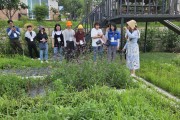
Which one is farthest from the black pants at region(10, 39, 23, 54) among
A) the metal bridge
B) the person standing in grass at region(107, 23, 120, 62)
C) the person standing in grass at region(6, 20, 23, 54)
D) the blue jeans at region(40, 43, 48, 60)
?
the person standing in grass at region(107, 23, 120, 62)

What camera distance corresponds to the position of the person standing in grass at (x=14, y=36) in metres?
10.9

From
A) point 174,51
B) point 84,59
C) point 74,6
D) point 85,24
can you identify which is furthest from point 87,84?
point 74,6

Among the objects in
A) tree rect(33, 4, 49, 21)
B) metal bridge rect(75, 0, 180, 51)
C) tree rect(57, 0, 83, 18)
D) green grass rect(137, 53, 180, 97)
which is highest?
tree rect(57, 0, 83, 18)

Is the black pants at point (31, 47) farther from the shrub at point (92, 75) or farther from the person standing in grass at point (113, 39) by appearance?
the shrub at point (92, 75)

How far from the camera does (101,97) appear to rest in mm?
4883

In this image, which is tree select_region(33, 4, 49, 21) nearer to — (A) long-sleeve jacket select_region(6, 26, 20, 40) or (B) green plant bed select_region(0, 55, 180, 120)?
(A) long-sleeve jacket select_region(6, 26, 20, 40)

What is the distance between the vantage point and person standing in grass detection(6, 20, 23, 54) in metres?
10.9

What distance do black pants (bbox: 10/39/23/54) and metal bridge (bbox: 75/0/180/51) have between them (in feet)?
9.45

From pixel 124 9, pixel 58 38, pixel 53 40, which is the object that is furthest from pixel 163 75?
pixel 53 40

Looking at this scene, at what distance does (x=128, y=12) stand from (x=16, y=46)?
15.3 feet

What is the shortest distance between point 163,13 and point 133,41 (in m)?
3.05

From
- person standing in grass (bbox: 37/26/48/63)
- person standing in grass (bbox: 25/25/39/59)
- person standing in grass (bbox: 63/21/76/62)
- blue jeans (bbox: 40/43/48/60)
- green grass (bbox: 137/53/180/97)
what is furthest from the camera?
person standing in grass (bbox: 25/25/39/59)

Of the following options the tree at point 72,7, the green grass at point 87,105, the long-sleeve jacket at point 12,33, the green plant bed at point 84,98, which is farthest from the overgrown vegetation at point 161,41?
the tree at point 72,7

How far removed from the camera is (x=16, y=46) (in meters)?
11.3
